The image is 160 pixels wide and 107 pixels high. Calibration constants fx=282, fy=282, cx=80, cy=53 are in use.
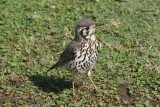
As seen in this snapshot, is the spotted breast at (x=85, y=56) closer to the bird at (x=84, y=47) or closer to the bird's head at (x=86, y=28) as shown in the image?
the bird at (x=84, y=47)

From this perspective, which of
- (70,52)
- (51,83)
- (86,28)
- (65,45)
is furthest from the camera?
(65,45)

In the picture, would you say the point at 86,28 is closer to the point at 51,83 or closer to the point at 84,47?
the point at 84,47

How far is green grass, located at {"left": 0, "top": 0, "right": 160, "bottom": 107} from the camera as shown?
542 cm

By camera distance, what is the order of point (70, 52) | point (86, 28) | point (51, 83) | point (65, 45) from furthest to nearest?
point (65, 45), point (51, 83), point (70, 52), point (86, 28)

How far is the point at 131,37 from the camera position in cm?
709

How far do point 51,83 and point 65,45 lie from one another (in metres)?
1.41

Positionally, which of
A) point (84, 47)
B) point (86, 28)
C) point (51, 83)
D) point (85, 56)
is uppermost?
point (86, 28)

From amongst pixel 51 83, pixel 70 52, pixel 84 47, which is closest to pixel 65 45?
pixel 51 83

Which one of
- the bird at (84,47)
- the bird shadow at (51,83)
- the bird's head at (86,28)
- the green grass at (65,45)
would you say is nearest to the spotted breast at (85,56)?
the bird at (84,47)

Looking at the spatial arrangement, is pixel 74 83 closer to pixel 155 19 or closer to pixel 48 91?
pixel 48 91

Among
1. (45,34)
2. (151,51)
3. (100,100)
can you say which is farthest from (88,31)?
(45,34)

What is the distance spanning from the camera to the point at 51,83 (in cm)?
584

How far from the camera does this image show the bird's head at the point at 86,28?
4.84 m

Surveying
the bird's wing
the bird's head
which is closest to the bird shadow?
the bird's wing
